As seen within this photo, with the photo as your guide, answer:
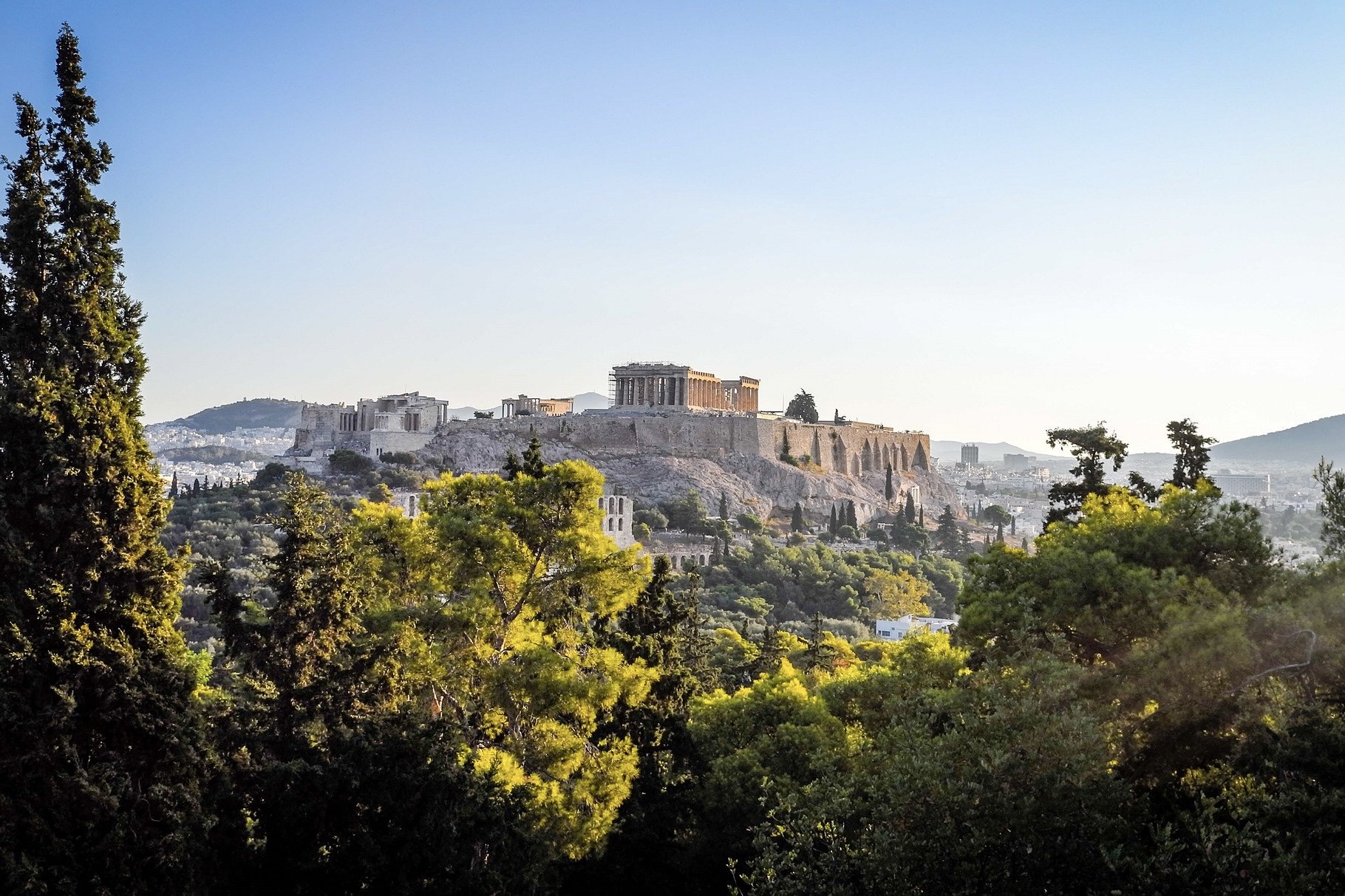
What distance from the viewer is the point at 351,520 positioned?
17.0 metres

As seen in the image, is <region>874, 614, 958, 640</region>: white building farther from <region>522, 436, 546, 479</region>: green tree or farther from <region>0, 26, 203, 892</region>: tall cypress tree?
<region>0, 26, 203, 892</region>: tall cypress tree

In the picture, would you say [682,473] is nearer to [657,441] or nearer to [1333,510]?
[657,441]

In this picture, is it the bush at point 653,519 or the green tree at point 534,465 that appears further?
the bush at point 653,519

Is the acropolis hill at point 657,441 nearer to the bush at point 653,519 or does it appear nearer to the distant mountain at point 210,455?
the bush at point 653,519

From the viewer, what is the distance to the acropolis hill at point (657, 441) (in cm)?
8731

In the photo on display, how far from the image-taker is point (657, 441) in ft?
305

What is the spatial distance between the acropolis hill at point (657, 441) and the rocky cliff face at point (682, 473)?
0.10 m

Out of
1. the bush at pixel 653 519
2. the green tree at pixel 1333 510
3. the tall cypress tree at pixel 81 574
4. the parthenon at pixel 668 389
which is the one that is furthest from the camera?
the parthenon at pixel 668 389

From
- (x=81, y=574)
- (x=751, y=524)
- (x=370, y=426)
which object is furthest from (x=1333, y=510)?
(x=370, y=426)

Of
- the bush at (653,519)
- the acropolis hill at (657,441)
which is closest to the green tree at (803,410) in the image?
the acropolis hill at (657,441)

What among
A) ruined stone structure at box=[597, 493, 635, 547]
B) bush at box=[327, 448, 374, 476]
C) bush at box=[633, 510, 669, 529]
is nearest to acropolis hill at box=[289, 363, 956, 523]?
bush at box=[327, 448, 374, 476]

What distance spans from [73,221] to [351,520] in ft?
19.1

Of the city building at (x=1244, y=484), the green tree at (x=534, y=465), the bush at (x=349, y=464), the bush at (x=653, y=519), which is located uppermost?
the city building at (x=1244, y=484)

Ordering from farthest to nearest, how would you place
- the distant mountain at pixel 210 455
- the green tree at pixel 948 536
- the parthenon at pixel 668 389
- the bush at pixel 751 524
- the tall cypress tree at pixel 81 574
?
the distant mountain at pixel 210 455
the parthenon at pixel 668 389
the green tree at pixel 948 536
the bush at pixel 751 524
the tall cypress tree at pixel 81 574
